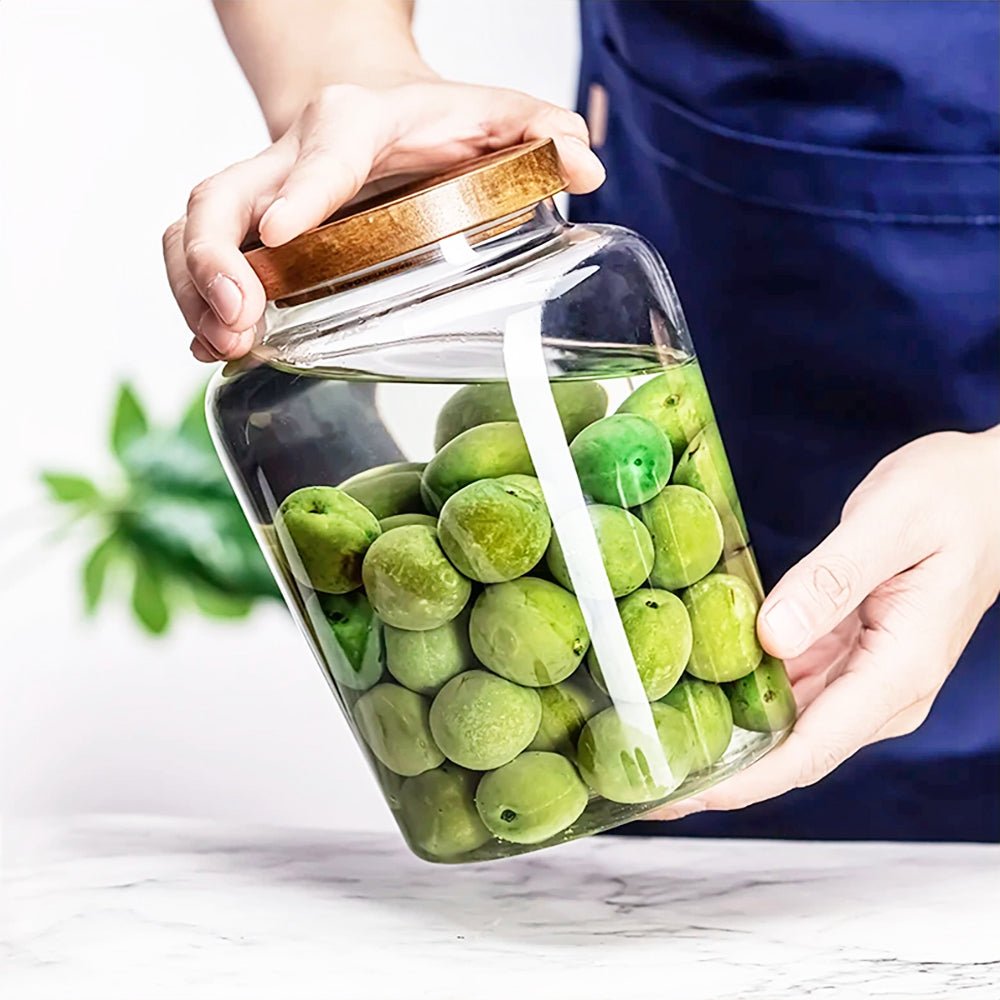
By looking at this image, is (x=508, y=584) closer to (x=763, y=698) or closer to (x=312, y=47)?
(x=763, y=698)

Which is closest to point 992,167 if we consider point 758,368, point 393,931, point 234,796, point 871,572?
point 758,368

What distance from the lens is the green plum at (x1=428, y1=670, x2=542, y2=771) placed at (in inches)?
23.4

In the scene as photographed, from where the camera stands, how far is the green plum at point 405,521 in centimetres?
61

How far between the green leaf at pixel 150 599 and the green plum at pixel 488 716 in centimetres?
108

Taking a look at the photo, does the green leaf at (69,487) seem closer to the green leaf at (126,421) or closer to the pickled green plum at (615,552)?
the green leaf at (126,421)

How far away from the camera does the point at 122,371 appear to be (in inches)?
62.7

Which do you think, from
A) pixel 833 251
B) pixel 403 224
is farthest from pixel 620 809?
pixel 833 251

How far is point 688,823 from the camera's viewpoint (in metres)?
1.10

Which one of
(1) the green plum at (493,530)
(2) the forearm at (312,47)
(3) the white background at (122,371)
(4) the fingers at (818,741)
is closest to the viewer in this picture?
(1) the green plum at (493,530)

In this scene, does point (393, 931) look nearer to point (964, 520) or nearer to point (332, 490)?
point (332, 490)

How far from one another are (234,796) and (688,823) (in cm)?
69

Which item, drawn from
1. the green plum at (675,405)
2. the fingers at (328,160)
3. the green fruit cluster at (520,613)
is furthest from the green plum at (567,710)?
the fingers at (328,160)

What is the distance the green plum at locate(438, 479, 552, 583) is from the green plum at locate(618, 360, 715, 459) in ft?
0.21

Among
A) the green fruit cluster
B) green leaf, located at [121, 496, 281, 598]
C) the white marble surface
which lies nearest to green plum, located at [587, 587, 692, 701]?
the green fruit cluster
